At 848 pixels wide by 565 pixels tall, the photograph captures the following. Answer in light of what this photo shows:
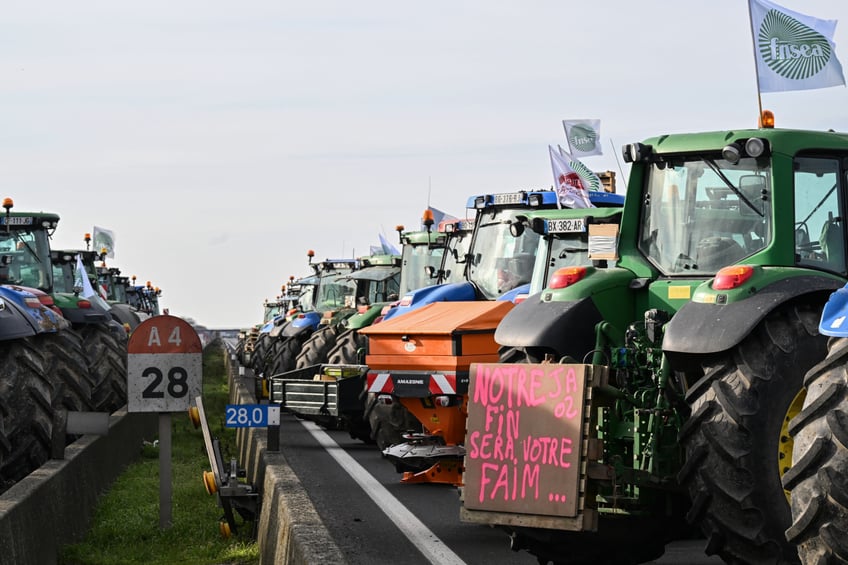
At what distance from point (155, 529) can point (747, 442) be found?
5.77 meters

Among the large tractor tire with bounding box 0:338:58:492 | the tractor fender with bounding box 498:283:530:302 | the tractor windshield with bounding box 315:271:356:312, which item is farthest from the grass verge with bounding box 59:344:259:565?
the tractor windshield with bounding box 315:271:356:312

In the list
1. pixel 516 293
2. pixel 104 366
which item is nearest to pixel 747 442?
pixel 516 293

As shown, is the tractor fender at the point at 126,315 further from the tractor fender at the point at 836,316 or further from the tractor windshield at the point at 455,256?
the tractor fender at the point at 836,316

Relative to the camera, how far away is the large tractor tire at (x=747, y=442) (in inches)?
303

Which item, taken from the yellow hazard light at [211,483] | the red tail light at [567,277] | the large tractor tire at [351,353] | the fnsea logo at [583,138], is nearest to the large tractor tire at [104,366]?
the large tractor tire at [351,353]

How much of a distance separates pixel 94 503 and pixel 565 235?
5422 mm

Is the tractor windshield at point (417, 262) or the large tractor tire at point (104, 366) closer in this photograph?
the large tractor tire at point (104, 366)

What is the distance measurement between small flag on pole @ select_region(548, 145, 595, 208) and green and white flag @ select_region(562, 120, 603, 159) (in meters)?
3.18

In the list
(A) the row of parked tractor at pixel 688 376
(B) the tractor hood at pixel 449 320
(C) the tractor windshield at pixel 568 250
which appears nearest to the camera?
(A) the row of parked tractor at pixel 688 376

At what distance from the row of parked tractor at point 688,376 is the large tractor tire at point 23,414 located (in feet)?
13.3

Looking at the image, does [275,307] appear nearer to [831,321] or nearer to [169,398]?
[169,398]

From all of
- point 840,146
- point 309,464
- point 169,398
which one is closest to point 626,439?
point 840,146

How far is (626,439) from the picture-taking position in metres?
8.52

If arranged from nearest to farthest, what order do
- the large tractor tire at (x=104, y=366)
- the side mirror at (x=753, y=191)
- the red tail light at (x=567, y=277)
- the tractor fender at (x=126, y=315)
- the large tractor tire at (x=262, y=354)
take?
the side mirror at (x=753, y=191) → the red tail light at (x=567, y=277) → the large tractor tire at (x=104, y=366) → the tractor fender at (x=126, y=315) → the large tractor tire at (x=262, y=354)
